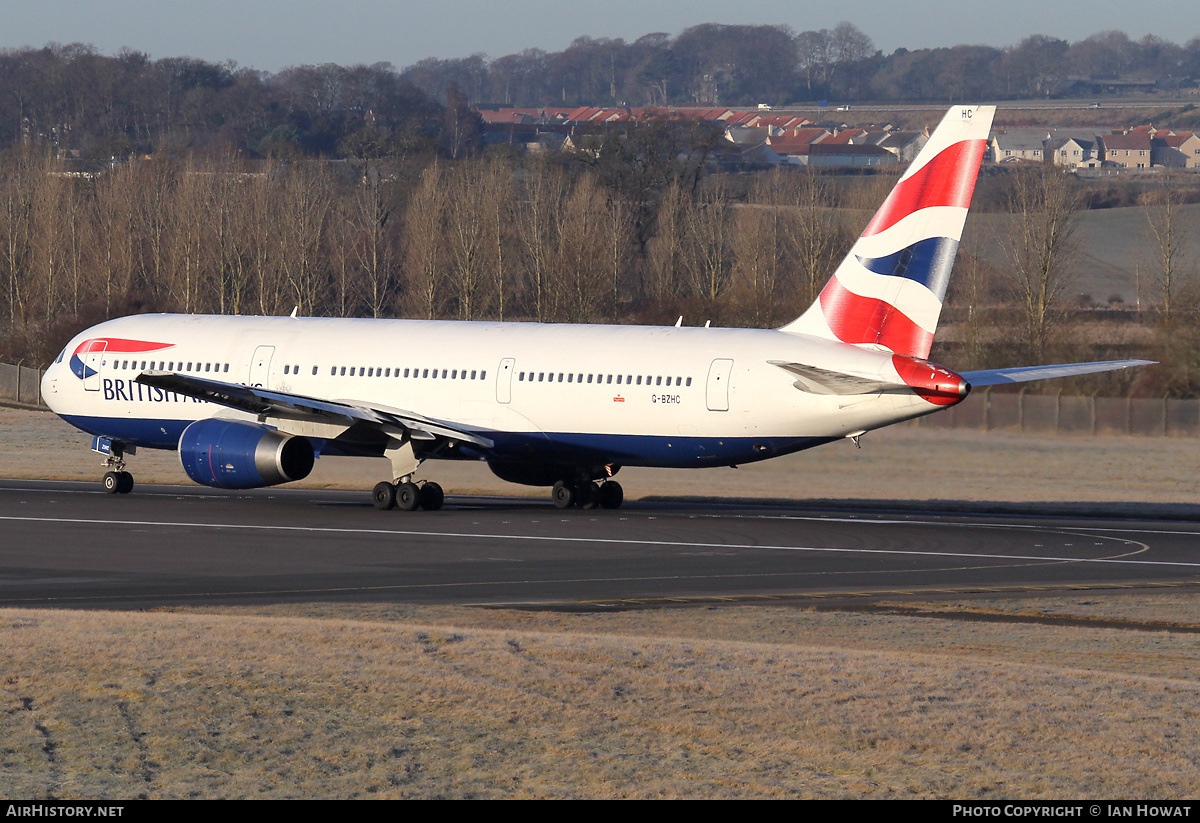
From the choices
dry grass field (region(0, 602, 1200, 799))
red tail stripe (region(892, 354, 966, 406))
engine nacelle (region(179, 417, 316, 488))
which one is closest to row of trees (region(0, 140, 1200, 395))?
engine nacelle (region(179, 417, 316, 488))

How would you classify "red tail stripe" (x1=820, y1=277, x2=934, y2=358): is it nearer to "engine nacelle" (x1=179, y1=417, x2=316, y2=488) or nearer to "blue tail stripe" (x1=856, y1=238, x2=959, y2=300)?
"blue tail stripe" (x1=856, y1=238, x2=959, y2=300)

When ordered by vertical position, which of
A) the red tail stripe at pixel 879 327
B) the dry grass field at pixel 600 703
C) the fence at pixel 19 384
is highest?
the red tail stripe at pixel 879 327

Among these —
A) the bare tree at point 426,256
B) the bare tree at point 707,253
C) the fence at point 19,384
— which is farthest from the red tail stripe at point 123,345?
the bare tree at point 707,253

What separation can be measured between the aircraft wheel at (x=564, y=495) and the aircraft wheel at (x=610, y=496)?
0.72 metres

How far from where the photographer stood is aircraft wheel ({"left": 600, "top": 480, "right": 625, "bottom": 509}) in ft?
125

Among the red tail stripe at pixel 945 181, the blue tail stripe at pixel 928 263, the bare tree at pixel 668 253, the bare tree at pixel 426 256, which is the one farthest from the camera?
the bare tree at pixel 668 253

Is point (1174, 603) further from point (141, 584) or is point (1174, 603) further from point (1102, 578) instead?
point (141, 584)

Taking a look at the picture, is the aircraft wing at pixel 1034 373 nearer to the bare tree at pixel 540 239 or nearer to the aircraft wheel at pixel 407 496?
the aircraft wheel at pixel 407 496

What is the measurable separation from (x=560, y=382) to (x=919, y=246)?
8376mm

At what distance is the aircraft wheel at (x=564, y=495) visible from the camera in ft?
126

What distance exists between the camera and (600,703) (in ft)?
47.4

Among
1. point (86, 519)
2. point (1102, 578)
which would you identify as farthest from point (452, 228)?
point (1102, 578)

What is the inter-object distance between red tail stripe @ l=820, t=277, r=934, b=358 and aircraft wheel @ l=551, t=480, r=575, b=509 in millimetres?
7688

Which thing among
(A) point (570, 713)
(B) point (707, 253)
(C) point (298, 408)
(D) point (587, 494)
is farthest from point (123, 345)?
(B) point (707, 253)
